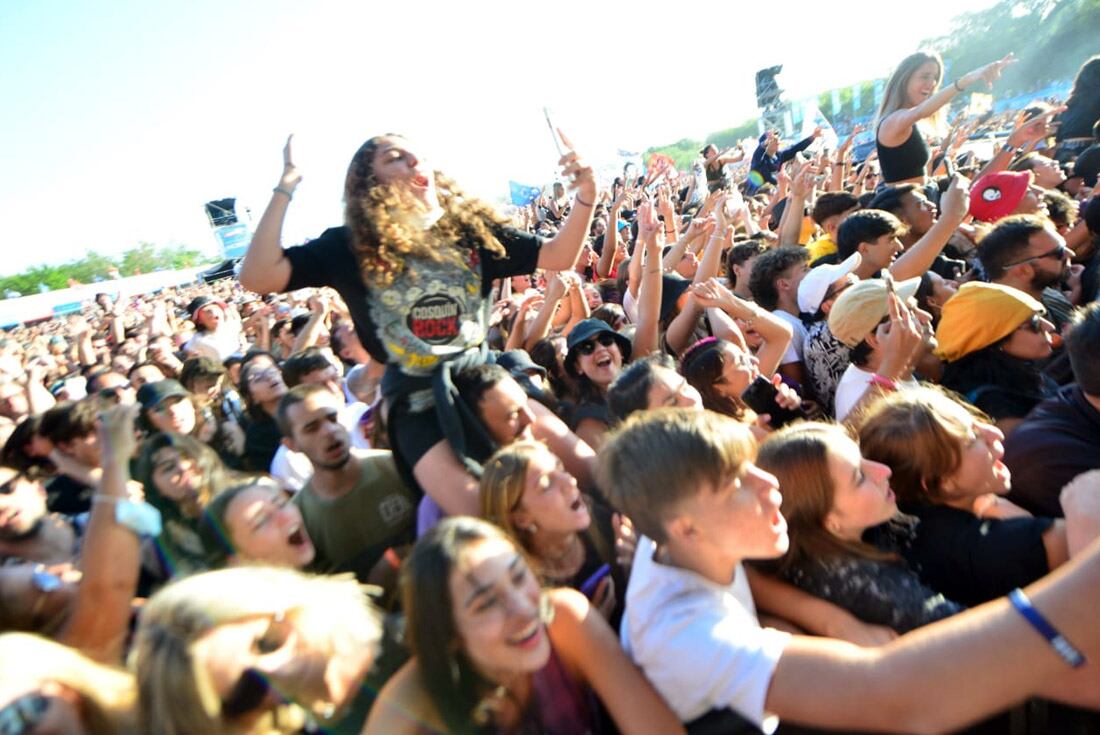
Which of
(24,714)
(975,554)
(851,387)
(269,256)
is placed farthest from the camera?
(851,387)

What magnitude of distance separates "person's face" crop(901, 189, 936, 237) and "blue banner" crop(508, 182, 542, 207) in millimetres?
13838

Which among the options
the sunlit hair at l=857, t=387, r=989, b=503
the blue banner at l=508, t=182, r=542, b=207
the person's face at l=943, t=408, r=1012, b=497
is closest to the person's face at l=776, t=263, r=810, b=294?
the sunlit hair at l=857, t=387, r=989, b=503

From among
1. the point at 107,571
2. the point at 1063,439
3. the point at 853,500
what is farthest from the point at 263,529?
the point at 1063,439

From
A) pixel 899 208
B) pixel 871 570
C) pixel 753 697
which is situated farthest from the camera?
pixel 899 208

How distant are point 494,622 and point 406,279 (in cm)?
124

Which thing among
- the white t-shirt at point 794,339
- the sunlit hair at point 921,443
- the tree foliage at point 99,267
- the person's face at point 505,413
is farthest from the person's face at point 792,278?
the tree foliage at point 99,267

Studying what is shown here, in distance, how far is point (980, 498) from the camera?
6.05ft

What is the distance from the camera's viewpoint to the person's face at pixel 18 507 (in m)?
2.09

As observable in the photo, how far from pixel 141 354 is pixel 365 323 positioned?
5038 mm

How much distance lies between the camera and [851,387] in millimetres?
2738

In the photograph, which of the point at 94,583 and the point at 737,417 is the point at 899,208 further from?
the point at 94,583

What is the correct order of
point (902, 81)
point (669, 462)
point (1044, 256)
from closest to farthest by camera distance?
point (669, 462) < point (1044, 256) < point (902, 81)

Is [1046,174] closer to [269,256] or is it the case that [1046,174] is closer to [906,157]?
[906,157]

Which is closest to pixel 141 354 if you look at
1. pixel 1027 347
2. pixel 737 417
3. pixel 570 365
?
pixel 570 365
